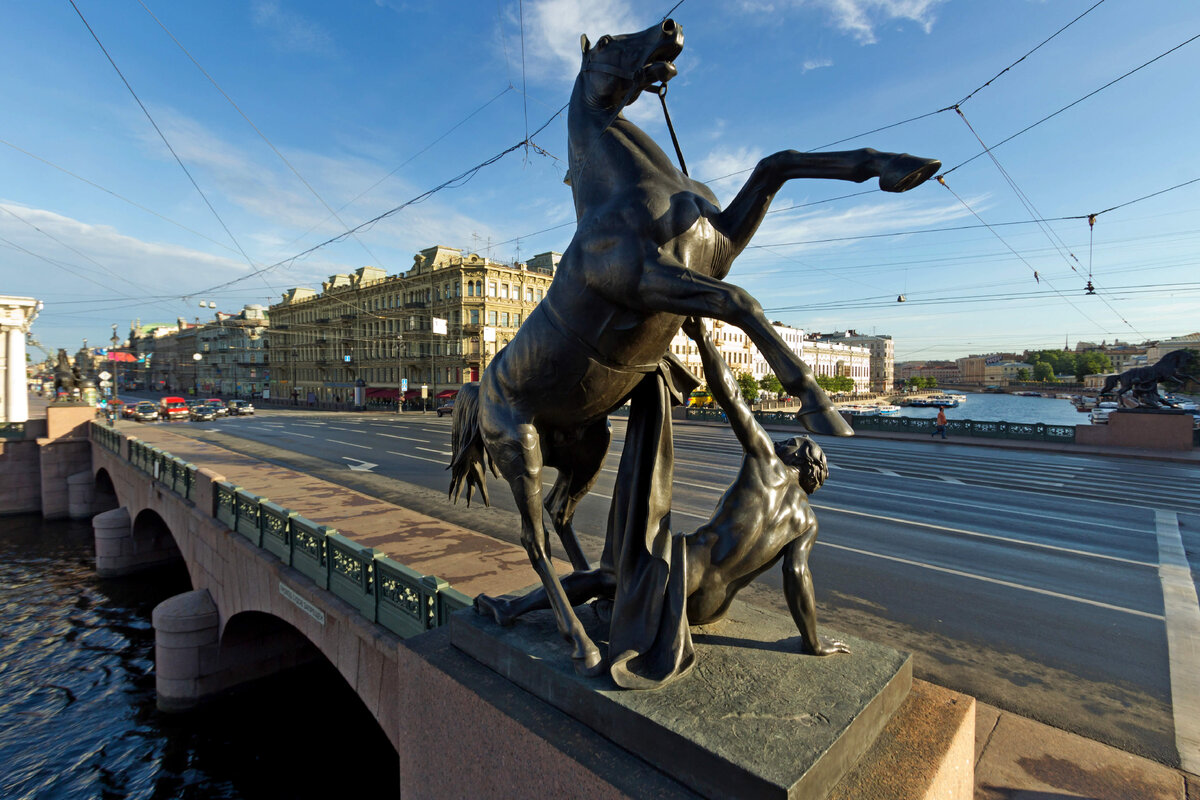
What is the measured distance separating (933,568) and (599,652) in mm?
6892

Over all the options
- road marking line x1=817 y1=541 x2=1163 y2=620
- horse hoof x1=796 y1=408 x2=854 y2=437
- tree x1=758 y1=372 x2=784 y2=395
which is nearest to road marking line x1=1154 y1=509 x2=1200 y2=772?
road marking line x1=817 y1=541 x2=1163 y2=620

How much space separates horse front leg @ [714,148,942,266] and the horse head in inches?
28.6

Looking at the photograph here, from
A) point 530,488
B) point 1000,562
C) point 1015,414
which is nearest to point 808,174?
point 530,488

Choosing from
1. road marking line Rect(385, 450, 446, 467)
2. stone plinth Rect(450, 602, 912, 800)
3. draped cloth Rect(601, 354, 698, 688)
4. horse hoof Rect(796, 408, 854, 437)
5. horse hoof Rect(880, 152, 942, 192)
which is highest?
horse hoof Rect(880, 152, 942, 192)

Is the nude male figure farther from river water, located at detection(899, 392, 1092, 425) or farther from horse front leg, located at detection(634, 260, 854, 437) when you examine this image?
river water, located at detection(899, 392, 1092, 425)

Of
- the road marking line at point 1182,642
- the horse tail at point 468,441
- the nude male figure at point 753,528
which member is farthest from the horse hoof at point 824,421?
the road marking line at point 1182,642

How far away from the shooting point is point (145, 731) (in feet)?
29.0

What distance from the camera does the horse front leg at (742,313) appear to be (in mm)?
1733

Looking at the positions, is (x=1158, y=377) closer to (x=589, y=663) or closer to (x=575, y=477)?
(x=575, y=477)

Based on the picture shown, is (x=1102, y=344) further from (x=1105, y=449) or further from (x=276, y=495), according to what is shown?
(x=276, y=495)

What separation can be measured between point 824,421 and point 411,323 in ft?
183

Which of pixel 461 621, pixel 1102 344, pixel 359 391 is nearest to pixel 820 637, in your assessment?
pixel 461 621

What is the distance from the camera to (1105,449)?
2034 centimetres

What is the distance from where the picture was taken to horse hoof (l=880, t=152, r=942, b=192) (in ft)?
5.61
